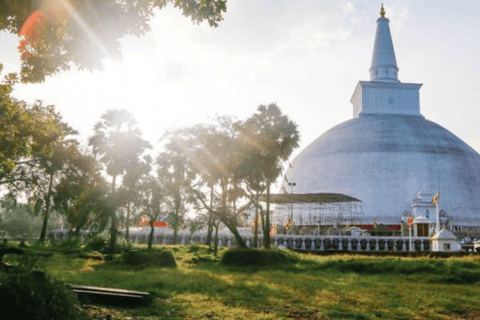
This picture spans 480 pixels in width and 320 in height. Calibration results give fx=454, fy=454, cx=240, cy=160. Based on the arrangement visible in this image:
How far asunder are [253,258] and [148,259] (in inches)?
217

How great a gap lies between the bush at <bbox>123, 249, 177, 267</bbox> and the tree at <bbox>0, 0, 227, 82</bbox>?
43.1 feet

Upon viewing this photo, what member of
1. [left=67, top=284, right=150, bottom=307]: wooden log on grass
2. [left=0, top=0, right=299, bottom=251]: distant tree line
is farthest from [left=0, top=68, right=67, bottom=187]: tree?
[left=67, top=284, right=150, bottom=307]: wooden log on grass

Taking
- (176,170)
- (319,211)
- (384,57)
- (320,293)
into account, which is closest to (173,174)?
(176,170)

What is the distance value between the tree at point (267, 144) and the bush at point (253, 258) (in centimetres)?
679

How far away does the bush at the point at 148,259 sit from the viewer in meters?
21.3

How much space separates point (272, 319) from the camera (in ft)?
30.9

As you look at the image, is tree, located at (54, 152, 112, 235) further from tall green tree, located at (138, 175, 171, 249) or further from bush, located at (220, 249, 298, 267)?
bush, located at (220, 249, 298, 267)

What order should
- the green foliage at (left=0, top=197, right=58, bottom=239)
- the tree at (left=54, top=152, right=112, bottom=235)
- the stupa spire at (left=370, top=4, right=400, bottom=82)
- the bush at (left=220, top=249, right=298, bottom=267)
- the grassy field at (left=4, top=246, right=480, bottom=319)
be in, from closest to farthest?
the grassy field at (left=4, top=246, right=480, bottom=319), the bush at (left=220, top=249, right=298, bottom=267), the tree at (left=54, top=152, right=112, bottom=235), the stupa spire at (left=370, top=4, right=400, bottom=82), the green foliage at (left=0, top=197, right=58, bottom=239)

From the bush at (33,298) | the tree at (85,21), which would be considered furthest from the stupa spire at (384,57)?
the bush at (33,298)

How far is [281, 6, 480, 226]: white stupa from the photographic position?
58531 millimetres

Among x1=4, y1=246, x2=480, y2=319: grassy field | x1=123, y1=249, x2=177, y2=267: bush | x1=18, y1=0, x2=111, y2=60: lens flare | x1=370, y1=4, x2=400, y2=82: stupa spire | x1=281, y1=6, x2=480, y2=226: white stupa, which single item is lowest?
x1=4, y1=246, x2=480, y2=319: grassy field

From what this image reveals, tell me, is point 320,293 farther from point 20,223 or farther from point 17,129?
point 20,223

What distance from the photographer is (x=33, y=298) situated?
6316 mm

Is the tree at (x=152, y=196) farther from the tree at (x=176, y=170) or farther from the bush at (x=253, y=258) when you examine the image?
the bush at (x=253, y=258)
